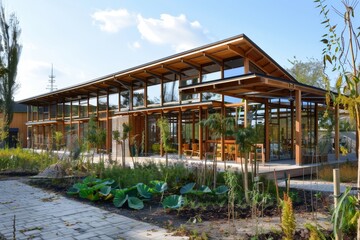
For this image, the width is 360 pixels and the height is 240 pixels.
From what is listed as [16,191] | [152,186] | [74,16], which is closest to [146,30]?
[74,16]

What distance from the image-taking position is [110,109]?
62.6ft

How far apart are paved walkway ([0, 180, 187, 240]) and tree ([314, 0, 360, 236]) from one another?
8.04ft

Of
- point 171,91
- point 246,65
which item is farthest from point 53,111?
point 246,65

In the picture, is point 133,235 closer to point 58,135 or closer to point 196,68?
point 58,135

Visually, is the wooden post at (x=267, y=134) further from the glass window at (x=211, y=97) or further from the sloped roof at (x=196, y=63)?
the glass window at (x=211, y=97)

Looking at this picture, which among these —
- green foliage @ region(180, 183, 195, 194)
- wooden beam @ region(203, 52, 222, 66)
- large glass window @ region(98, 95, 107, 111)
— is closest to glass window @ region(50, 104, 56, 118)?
large glass window @ region(98, 95, 107, 111)

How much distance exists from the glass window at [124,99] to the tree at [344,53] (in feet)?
51.0

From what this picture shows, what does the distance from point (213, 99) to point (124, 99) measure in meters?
6.45

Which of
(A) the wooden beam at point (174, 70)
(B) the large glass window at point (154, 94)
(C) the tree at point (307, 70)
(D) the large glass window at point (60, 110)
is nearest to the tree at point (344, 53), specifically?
(A) the wooden beam at point (174, 70)

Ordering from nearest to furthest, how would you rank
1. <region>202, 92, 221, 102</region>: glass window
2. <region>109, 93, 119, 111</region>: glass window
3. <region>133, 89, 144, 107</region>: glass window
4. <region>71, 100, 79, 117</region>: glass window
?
1. <region>202, 92, 221, 102</region>: glass window
2. <region>133, 89, 144, 107</region>: glass window
3. <region>109, 93, 119, 111</region>: glass window
4. <region>71, 100, 79, 117</region>: glass window

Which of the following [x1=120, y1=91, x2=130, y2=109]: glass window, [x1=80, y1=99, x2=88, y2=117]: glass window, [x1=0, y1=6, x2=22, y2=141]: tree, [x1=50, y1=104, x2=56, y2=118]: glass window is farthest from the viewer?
[x1=50, y1=104, x2=56, y2=118]: glass window

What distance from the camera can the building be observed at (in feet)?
36.8

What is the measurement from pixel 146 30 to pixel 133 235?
624 centimetres

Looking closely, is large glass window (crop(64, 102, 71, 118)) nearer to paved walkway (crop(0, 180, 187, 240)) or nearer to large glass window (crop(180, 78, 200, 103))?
large glass window (crop(180, 78, 200, 103))
